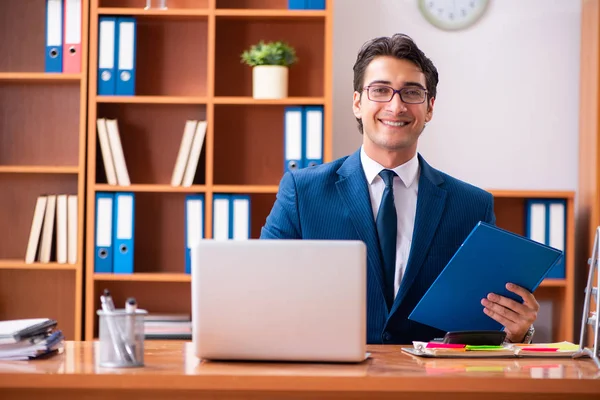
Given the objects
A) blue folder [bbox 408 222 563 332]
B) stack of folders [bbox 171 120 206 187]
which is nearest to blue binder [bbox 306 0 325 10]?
stack of folders [bbox 171 120 206 187]

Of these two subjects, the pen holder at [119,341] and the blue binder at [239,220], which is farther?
the blue binder at [239,220]

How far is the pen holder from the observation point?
59.7 inches

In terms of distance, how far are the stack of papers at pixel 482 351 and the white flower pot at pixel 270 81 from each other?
5.85 feet

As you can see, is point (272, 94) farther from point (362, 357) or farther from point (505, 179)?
point (362, 357)

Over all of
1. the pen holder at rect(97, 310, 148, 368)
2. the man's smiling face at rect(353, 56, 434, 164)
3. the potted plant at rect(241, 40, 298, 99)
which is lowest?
the pen holder at rect(97, 310, 148, 368)

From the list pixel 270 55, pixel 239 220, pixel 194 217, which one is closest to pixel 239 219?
pixel 239 220

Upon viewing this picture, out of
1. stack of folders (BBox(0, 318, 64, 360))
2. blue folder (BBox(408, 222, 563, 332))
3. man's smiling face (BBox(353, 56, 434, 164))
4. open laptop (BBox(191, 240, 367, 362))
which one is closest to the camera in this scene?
open laptop (BBox(191, 240, 367, 362))

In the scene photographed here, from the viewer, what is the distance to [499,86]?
3.67 meters

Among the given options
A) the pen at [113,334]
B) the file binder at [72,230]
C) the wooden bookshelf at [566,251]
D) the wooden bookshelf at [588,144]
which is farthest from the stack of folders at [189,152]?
the pen at [113,334]

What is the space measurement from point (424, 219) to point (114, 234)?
154 centimetres

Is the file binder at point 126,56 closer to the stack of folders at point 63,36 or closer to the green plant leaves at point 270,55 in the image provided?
the stack of folders at point 63,36

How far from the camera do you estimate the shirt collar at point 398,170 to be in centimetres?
237

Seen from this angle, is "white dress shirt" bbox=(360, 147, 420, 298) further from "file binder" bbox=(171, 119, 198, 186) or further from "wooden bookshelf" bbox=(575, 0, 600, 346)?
"wooden bookshelf" bbox=(575, 0, 600, 346)

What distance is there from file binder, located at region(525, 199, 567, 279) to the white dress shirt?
1234mm
